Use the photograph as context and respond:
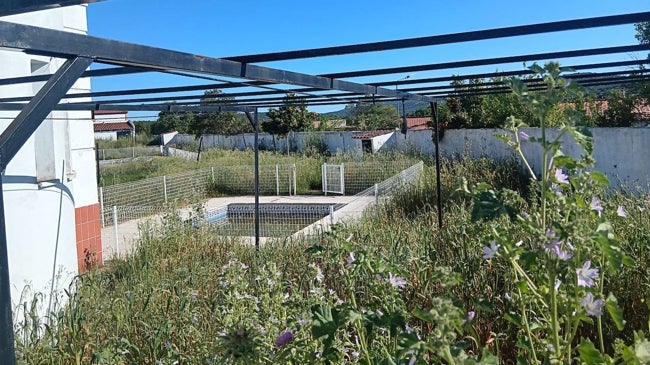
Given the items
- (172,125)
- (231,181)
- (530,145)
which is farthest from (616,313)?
(172,125)

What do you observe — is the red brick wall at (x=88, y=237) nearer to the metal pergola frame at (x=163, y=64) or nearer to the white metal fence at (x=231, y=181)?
the metal pergola frame at (x=163, y=64)

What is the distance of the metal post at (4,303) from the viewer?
128 cm

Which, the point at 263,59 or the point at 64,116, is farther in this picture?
the point at 64,116

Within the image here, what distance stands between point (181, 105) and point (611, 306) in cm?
518

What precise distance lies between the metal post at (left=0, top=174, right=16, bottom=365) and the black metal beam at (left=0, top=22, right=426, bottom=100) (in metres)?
0.45

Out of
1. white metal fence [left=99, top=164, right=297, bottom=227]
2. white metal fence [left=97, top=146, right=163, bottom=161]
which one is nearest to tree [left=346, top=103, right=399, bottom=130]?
white metal fence [left=97, top=146, right=163, bottom=161]

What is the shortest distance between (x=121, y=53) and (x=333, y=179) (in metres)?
11.8

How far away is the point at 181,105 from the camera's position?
18.8 ft

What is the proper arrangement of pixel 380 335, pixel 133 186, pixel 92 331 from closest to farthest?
1. pixel 380 335
2. pixel 92 331
3. pixel 133 186

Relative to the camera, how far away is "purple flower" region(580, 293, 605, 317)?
4.02 feet

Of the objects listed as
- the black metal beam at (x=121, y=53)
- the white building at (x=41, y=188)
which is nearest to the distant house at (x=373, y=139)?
the white building at (x=41, y=188)

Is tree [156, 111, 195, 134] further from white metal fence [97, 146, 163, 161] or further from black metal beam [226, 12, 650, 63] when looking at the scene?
black metal beam [226, 12, 650, 63]

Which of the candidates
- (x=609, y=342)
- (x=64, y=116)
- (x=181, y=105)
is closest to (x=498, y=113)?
(x=181, y=105)

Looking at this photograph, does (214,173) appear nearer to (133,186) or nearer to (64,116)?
(133,186)
